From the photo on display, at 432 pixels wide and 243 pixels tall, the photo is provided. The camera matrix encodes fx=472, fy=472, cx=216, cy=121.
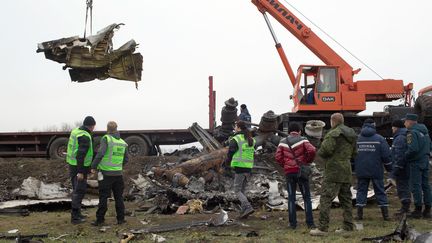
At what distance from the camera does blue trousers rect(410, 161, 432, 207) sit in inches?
327

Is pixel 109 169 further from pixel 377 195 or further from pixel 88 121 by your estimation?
pixel 377 195

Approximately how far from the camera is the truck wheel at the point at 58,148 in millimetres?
16766

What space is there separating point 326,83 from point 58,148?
31.8ft

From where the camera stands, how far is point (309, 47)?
57.5ft

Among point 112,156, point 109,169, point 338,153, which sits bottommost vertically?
point 109,169

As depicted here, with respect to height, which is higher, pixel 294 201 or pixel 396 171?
pixel 396 171

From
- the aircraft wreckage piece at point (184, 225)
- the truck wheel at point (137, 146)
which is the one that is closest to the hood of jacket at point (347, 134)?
the aircraft wreckage piece at point (184, 225)

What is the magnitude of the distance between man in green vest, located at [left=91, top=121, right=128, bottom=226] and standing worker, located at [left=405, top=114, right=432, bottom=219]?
514 cm

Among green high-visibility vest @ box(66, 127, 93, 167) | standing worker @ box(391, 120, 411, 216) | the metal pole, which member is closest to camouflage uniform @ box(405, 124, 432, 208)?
standing worker @ box(391, 120, 411, 216)

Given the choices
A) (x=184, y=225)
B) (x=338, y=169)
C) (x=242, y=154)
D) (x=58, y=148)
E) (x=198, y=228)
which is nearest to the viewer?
(x=338, y=169)

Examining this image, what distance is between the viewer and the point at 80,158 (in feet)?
28.1

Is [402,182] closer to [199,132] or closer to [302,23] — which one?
[199,132]

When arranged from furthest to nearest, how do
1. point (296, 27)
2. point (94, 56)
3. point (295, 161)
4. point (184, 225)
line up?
point (296, 27), point (94, 56), point (184, 225), point (295, 161)

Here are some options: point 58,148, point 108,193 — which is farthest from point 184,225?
point 58,148
